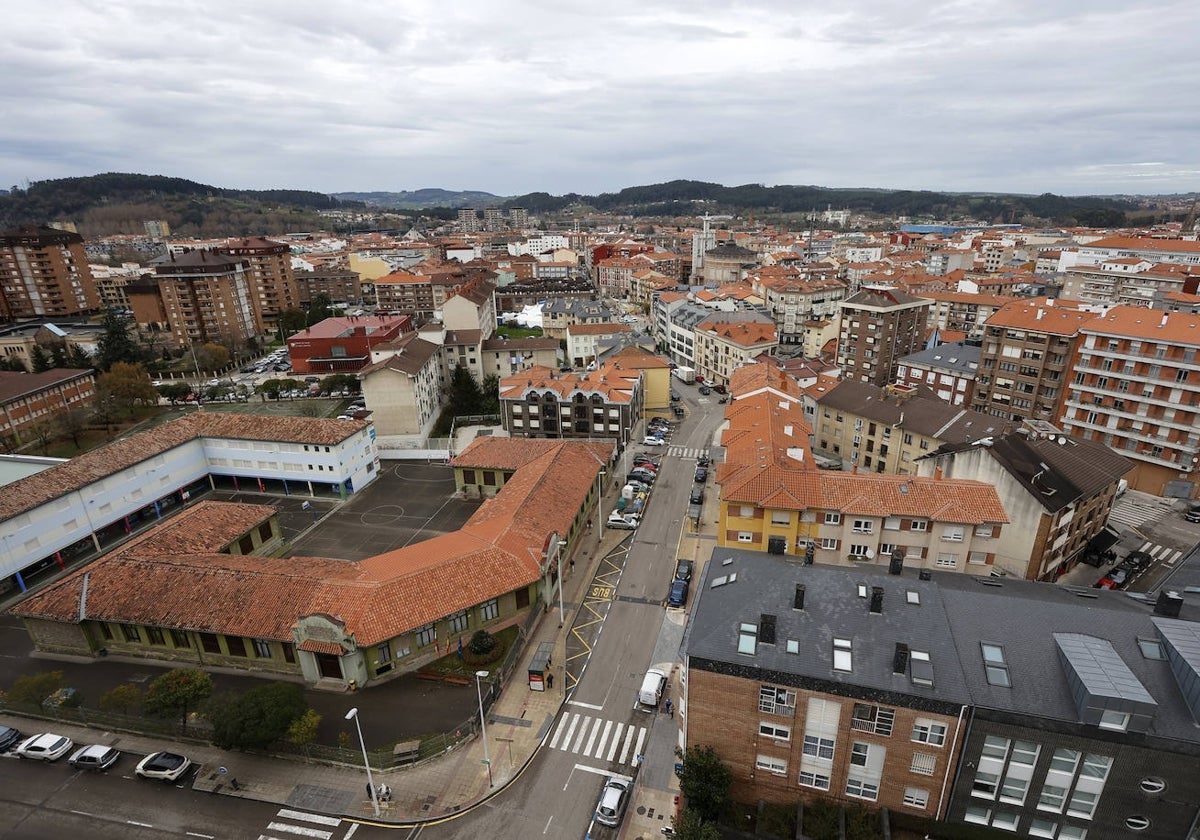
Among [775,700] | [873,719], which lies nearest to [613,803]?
[775,700]

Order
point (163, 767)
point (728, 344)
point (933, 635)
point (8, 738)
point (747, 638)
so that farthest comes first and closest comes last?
point (728, 344) → point (8, 738) → point (163, 767) → point (747, 638) → point (933, 635)

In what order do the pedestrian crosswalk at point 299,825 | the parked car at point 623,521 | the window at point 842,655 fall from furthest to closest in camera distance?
the parked car at point 623,521 → the pedestrian crosswalk at point 299,825 → the window at point 842,655

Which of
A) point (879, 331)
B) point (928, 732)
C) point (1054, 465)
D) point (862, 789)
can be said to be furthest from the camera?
point (879, 331)

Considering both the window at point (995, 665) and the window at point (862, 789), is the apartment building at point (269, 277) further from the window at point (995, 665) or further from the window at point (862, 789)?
the window at point (995, 665)

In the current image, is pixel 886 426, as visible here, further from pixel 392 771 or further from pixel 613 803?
pixel 392 771

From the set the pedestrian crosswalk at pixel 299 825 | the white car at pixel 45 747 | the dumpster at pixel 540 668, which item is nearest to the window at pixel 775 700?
the dumpster at pixel 540 668

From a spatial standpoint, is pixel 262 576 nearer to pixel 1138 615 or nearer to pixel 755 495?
pixel 755 495
